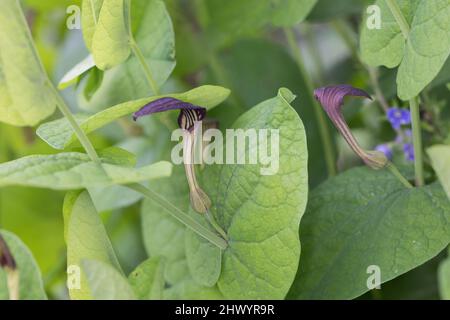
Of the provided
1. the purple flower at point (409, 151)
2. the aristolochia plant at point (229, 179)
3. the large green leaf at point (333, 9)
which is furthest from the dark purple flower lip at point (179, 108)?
the large green leaf at point (333, 9)

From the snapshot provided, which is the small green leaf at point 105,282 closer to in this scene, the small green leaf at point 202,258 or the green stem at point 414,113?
the small green leaf at point 202,258

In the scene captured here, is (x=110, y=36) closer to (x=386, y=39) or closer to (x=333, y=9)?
(x=386, y=39)

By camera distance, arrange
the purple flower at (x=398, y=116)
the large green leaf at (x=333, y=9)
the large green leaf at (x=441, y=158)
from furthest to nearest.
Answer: the large green leaf at (x=333, y=9)
the purple flower at (x=398, y=116)
the large green leaf at (x=441, y=158)

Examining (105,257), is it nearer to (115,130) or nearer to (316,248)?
(316,248)

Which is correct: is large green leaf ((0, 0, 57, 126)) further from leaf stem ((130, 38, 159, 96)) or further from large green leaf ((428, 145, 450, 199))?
large green leaf ((428, 145, 450, 199))

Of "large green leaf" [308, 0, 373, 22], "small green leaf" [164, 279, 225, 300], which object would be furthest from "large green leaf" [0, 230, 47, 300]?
"large green leaf" [308, 0, 373, 22]

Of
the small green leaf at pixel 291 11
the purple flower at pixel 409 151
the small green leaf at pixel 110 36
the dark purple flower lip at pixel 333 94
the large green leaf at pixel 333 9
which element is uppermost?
the large green leaf at pixel 333 9
